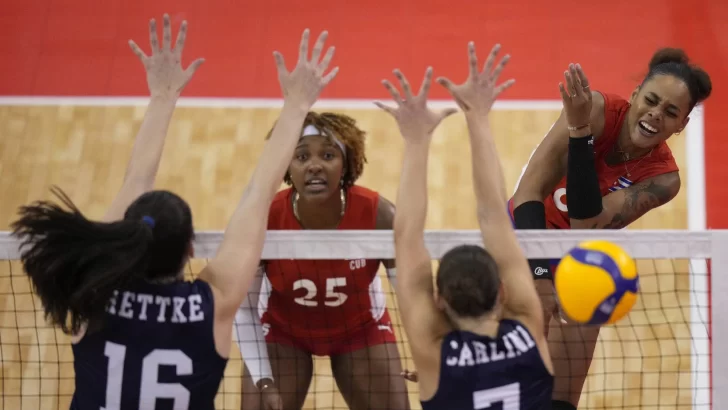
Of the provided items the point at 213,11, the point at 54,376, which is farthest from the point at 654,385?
the point at 213,11

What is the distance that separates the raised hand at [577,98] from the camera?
4.96m

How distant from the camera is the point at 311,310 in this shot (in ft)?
17.5

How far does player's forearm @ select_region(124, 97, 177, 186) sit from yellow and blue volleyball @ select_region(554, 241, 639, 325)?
1910 mm

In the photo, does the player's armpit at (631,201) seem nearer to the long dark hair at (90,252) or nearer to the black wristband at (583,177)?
the black wristband at (583,177)

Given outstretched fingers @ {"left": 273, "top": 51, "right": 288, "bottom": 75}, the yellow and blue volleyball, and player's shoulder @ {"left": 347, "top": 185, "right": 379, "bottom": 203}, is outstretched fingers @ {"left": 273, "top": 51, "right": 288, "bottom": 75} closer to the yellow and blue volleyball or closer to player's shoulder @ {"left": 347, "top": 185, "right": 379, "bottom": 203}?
player's shoulder @ {"left": 347, "top": 185, "right": 379, "bottom": 203}

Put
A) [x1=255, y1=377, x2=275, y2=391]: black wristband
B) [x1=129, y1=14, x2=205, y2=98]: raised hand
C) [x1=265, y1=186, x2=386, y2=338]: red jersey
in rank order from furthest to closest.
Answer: [x1=265, y1=186, x2=386, y2=338]: red jersey → [x1=255, y1=377, x2=275, y2=391]: black wristband → [x1=129, y1=14, x2=205, y2=98]: raised hand

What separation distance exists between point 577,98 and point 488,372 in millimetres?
2033

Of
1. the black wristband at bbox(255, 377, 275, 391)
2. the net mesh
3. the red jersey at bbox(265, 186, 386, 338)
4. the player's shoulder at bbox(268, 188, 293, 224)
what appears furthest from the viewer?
the net mesh

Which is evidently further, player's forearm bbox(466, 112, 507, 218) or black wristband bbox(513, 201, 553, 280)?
black wristband bbox(513, 201, 553, 280)

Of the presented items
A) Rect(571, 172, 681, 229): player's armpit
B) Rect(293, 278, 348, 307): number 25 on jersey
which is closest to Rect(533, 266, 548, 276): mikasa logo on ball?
Rect(571, 172, 681, 229): player's armpit

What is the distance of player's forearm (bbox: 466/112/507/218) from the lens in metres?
3.99

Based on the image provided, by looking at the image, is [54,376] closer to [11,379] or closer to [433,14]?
Answer: [11,379]

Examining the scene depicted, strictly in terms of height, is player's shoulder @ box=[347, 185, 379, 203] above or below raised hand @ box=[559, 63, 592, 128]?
below

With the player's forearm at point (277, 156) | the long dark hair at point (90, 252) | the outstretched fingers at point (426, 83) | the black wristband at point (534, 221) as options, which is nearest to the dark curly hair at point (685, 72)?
the black wristband at point (534, 221)
